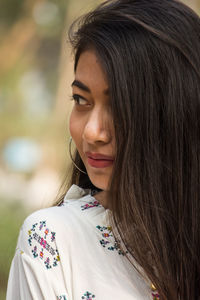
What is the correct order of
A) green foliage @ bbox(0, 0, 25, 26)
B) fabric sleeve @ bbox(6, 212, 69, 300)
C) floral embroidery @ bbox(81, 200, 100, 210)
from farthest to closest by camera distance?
1. green foliage @ bbox(0, 0, 25, 26)
2. floral embroidery @ bbox(81, 200, 100, 210)
3. fabric sleeve @ bbox(6, 212, 69, 300)

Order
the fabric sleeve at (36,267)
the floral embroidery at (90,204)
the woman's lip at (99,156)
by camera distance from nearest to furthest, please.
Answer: the fabric sleeve at (36,267) → the woman's lip at (99,156) → the floral embroidery at (90,204)

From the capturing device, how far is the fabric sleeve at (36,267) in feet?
4.46

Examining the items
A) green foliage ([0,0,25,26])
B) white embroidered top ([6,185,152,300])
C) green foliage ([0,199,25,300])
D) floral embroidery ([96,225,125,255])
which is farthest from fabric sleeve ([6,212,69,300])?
green foliage ([0,0,25,26])

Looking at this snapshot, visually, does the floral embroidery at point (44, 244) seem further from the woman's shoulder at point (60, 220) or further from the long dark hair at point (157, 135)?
the long dark hair at point (157, 135)

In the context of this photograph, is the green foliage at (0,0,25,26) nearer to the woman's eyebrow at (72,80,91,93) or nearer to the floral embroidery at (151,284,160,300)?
the woman's eyebrow at (72,80,91,93)

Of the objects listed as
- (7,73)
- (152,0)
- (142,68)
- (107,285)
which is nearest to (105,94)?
(142,68)

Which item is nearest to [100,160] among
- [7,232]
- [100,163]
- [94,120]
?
[100,163]

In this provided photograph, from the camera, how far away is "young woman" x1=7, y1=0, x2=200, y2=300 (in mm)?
1419

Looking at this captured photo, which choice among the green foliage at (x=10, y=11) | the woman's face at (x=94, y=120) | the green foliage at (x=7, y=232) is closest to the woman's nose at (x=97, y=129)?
the woman's face at (x=94, y=120)

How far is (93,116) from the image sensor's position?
1438 millimetres

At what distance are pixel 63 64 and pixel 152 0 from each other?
6413 mm

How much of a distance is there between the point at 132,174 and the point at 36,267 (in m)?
0.33

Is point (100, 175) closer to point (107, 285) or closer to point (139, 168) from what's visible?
point (139, 168)

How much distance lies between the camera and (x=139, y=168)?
1.46 meters
